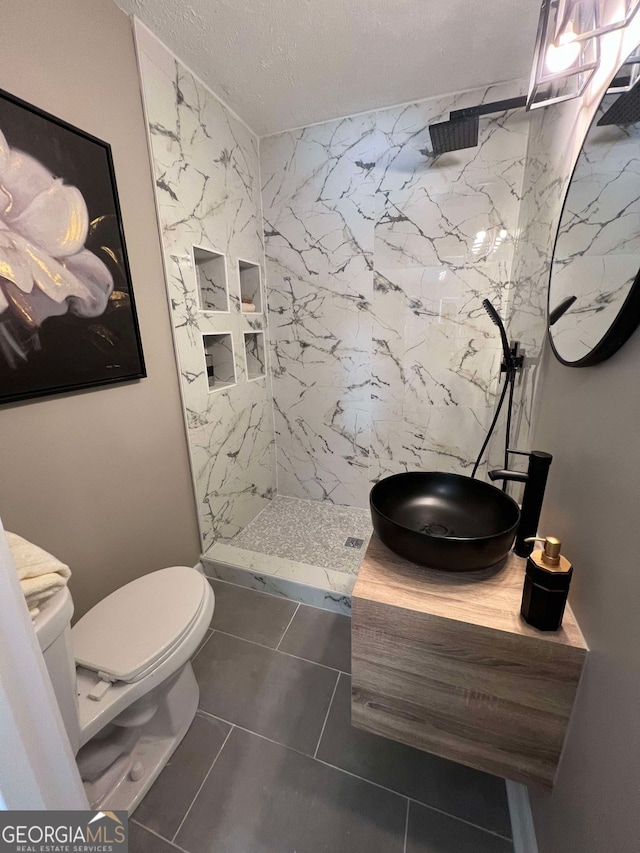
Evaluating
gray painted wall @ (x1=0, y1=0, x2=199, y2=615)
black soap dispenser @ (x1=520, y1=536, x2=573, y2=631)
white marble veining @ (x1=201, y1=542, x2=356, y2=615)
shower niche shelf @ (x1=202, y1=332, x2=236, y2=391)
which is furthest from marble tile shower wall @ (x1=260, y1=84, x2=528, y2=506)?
black soap dispenser @ (x1=520, y1=536, x2=573, y2=631)

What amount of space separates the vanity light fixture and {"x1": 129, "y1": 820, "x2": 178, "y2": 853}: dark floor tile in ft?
7.69

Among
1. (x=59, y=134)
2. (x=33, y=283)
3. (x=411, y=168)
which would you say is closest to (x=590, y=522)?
(x=33, y=283)

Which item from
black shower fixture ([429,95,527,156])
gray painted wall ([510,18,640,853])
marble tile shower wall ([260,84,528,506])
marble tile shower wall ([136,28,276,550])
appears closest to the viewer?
gray painted wall ([510,18,640,853])

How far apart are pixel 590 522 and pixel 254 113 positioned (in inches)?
101

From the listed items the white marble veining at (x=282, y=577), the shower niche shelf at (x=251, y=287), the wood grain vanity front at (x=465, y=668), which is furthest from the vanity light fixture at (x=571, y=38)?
the white marble veining at (x=282, y=577)

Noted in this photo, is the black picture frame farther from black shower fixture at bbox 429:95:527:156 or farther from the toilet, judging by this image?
black shower fixture at bbox 429:95:527:156

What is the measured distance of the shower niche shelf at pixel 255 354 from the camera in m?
2.37

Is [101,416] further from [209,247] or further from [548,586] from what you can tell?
[548,586]

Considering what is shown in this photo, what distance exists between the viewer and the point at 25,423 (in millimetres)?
1078

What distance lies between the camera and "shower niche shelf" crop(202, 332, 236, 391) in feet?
6.81

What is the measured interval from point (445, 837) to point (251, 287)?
2.74 m

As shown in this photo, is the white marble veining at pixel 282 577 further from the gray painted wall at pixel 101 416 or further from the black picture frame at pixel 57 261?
the black picture frame at pixel 57 261

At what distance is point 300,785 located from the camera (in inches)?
42.3

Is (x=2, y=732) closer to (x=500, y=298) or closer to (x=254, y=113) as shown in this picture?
(x=500, y=298)
